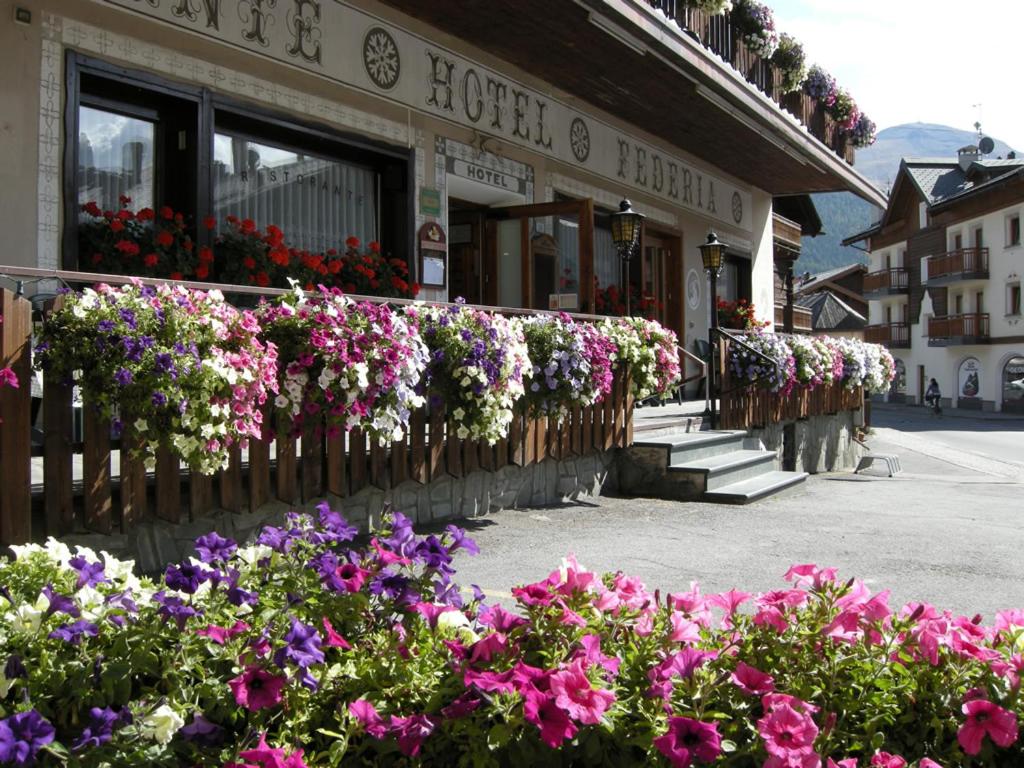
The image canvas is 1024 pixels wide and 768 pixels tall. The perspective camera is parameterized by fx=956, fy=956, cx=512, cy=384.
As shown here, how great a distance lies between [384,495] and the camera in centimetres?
636

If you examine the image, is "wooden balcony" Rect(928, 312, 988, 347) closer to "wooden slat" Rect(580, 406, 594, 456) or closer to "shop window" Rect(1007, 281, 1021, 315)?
"shop window" Rect(1007, 281, 1021, 315)

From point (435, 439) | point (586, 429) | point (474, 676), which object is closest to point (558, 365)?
point (586, 429)

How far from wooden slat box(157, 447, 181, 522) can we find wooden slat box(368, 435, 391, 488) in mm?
1474

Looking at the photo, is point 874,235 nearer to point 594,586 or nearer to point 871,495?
point 871,495

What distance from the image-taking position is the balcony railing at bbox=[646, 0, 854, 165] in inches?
439

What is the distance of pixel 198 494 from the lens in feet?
16.1

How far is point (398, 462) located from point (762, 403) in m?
7.31

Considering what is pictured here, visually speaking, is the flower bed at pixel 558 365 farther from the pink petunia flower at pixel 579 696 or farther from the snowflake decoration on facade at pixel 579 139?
the pink petunia flower at pixel 579 696

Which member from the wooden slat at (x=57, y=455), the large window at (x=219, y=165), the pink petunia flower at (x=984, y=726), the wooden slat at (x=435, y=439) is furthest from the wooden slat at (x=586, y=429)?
the pink petunia flower at (x=984, y=726)

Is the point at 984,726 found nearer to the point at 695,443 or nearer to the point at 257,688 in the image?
the point at 257,688

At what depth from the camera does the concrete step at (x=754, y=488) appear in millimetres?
8562

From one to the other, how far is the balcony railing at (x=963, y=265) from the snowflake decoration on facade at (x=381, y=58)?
134 feet

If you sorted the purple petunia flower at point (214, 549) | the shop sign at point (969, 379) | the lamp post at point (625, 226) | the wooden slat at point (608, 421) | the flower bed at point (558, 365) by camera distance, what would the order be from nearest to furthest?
the purple petunia flower at point (214, 549)
the flower bed at point (558, 365)
the wooden slat at point (608, 421)
the lamp post at point (625, 226)
the shop sign at point (969, 379)

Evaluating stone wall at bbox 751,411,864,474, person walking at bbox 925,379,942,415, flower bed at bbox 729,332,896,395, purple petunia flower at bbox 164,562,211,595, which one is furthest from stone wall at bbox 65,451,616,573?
person walking at bbox 925,379,942,415
